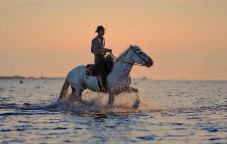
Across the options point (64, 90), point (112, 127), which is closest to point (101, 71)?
point (64, 90)

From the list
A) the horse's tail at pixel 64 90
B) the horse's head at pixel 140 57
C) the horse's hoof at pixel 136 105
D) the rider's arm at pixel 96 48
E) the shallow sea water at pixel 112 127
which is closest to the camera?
the shallow sea water at pixel 112 127

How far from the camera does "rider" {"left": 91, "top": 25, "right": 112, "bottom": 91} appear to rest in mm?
20188

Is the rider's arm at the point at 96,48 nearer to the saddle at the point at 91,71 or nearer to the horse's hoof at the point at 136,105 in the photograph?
the saddle at the point at 91,71

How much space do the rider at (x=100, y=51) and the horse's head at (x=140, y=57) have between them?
1.06m

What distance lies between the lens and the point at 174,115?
1861cm

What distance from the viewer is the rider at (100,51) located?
66.2 feet

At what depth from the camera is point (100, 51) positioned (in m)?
20.2

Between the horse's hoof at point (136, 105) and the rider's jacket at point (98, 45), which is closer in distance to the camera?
the rider's jacket at point (98, 45)

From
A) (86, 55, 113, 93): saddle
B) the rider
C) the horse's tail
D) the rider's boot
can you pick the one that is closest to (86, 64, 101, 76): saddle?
(86, 55, 113, 93): saddle

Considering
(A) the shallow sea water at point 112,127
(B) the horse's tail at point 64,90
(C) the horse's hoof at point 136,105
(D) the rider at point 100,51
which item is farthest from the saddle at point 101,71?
(B) the horse's tail at point 64,90

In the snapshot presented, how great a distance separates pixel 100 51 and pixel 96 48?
0.24 metres

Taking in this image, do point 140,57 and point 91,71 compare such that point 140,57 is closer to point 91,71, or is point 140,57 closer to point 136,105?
point 136,105

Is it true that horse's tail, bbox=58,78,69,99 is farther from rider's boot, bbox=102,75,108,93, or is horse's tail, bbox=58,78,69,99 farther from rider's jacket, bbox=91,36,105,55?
rider's jacket, bbox=91,36,105,55

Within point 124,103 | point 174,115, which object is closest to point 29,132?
point 174,115
